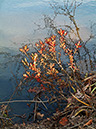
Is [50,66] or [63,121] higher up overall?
[50,66]

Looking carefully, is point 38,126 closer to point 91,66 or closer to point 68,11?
point 91,66

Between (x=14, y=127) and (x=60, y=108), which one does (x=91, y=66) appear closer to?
(x=60, y=108)

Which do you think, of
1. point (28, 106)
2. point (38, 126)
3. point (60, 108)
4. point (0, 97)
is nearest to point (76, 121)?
point (38, 126)

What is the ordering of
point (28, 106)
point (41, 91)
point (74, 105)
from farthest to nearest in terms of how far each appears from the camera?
point (28, 106)
point (41, 91)
point (74, 105)

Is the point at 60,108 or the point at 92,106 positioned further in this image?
the point at 60,108

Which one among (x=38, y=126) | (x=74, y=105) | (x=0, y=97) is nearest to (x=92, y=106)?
(x=74, y=105)

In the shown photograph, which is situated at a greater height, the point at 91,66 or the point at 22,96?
the point at 91,66

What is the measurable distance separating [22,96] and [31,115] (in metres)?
0.50

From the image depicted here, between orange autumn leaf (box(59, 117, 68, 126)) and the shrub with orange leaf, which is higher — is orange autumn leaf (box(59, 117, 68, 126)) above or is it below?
below

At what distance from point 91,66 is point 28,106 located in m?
1.28

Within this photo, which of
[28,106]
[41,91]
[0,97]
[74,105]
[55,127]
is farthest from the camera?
[0,97]

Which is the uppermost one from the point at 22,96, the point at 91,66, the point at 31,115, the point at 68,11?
the point at 68,11

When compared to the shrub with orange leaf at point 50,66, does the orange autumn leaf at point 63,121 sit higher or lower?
lower

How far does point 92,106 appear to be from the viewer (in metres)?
2.23
